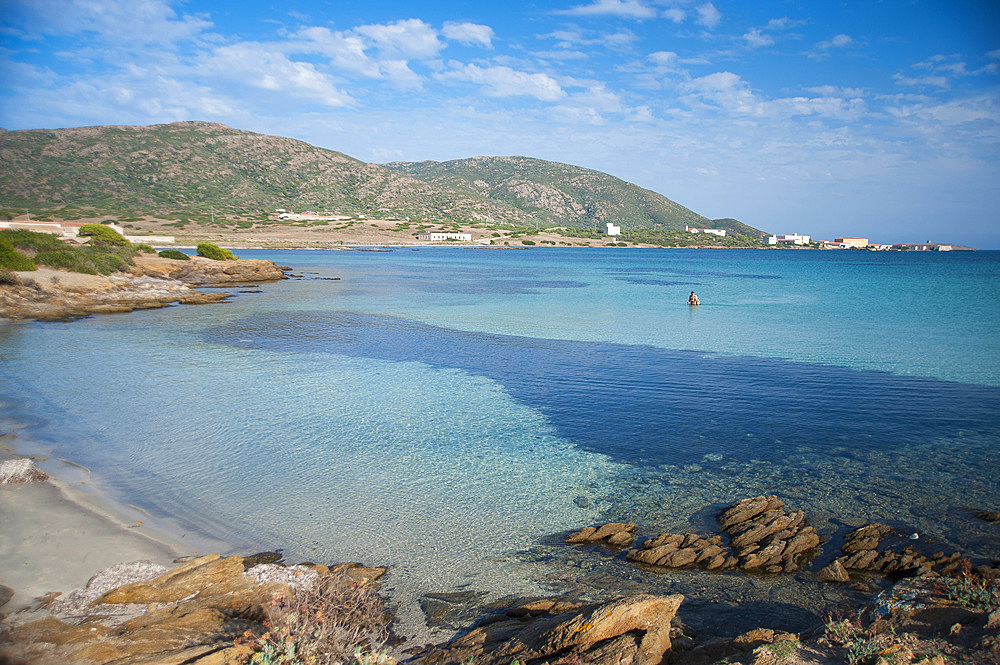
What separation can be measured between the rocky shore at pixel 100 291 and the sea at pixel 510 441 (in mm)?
3389

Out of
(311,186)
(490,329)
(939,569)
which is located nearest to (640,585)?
(939,569)

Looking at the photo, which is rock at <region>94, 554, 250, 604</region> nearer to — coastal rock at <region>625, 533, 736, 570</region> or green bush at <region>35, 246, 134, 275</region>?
coastal rock at <region>625, 533, 736, 570</region>

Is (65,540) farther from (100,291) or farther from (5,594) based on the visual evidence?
(100,291)

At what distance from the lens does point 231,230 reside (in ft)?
326

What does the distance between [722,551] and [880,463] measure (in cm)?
481

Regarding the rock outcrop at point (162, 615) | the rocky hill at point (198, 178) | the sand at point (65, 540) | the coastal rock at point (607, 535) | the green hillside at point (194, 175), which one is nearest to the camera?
the rock outcrop at point (162, 615)

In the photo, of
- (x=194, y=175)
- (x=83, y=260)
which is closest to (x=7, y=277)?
(x=83, y=260)

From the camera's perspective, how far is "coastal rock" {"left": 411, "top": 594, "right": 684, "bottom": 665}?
171 inches

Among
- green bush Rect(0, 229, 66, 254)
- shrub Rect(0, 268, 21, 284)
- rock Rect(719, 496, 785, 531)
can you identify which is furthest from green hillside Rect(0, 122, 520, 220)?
rock Rect(719, 496, 785, 531)

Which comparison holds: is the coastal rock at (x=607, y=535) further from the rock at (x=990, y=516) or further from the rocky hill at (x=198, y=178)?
the rocky hill at (x=198, y=178)

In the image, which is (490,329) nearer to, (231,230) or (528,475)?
(528,475)

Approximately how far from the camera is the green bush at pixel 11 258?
29234mm

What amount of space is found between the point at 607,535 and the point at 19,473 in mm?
8959

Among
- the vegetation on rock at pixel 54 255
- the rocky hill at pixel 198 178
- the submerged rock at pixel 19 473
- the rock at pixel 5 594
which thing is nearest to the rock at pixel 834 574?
the rock at pixel 5 594
